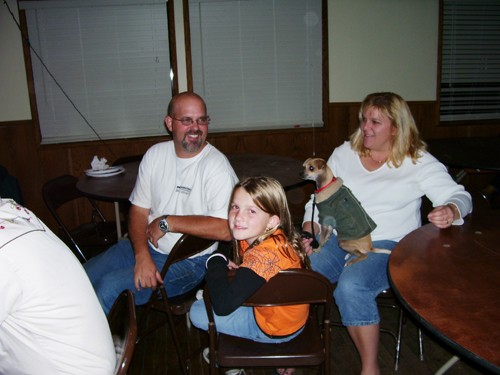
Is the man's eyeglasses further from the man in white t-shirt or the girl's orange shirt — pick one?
the girl's orange shirt

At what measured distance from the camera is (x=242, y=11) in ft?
15.1

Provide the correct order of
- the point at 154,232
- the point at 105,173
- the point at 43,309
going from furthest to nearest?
the point at 105,173
the point at 154,232
the point at 43,309

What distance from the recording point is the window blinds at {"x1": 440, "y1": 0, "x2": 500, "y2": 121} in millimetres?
5098

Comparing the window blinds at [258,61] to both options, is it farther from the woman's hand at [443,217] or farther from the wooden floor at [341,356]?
the woman's hand at [443,217]

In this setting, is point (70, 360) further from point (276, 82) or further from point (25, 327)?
point (276, 82)

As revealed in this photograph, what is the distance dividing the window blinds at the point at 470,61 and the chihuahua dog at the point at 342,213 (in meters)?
3.89

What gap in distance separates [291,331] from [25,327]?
3.10 ft

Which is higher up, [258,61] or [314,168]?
[258,61]

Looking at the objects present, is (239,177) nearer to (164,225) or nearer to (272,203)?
(164,225)

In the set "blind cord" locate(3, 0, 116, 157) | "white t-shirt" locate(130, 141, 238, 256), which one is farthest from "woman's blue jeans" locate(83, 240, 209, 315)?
"blind cord" locate(3, 0, 116, 157)

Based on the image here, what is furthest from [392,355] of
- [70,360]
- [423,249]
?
[70,360]

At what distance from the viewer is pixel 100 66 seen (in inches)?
179

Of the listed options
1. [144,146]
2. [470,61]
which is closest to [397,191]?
[144,146]

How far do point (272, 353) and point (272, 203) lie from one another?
0.56m
